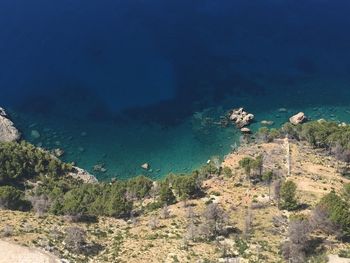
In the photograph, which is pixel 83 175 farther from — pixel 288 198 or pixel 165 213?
pixel 288 198

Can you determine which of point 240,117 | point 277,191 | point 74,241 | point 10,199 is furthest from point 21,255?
point 240,117

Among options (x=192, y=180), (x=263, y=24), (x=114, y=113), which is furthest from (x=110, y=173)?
(x=263, y=24)

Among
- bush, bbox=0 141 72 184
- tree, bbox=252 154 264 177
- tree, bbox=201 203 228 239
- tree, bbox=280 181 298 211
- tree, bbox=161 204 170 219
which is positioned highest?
bush, bbox=0 141 72 184

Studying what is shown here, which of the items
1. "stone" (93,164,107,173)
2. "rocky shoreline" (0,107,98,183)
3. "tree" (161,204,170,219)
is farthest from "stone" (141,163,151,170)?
"tree" (161,204,170,219)

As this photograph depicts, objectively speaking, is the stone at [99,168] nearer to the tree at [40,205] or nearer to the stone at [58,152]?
the stone at [58,152]

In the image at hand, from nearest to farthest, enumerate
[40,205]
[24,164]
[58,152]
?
[40,205], [24,164], [58,152]

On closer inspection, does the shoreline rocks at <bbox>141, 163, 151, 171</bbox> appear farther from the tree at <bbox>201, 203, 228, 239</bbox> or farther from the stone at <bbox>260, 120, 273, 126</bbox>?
the tree at <bbox>201, 203, 228, 239</bbox>
